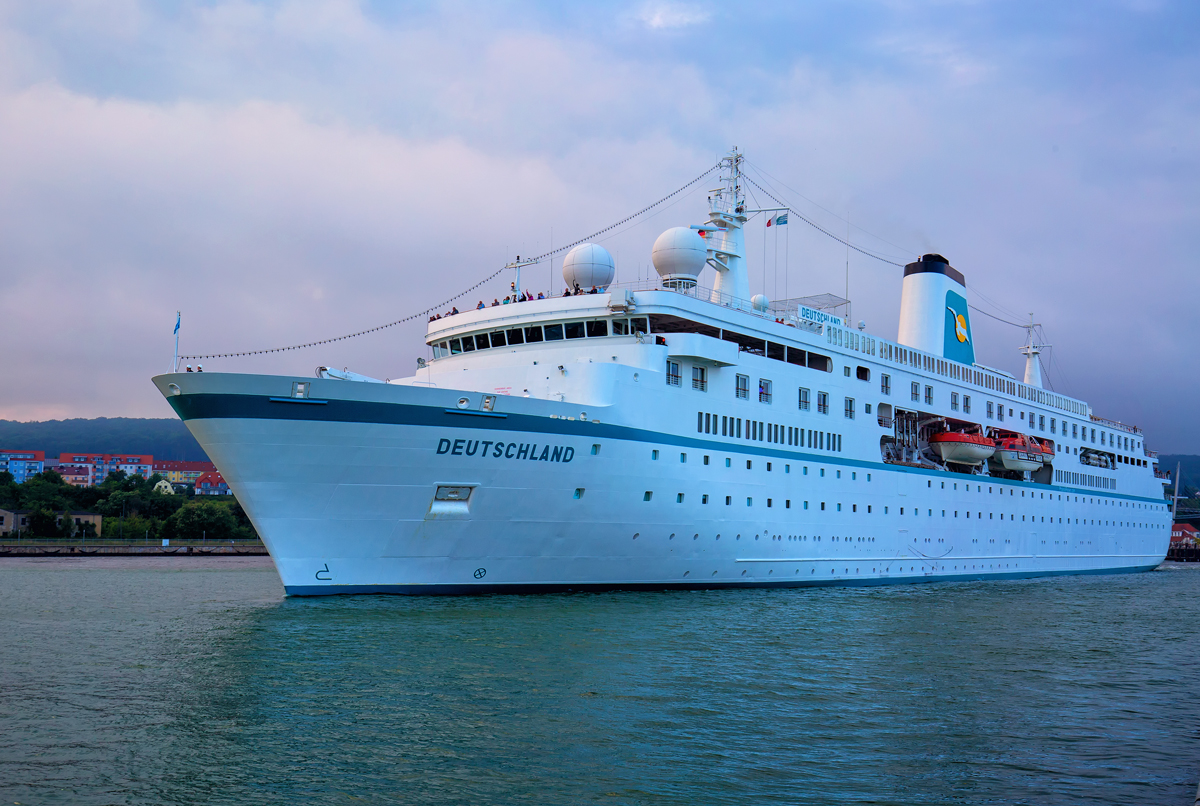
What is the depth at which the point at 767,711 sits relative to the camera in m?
12.6

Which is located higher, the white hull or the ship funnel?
the ship funnel

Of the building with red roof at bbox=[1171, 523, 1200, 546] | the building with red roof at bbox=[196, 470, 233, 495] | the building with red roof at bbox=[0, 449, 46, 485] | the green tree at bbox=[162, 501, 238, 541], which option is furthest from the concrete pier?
the building with red roof at bbox=[0, 449, 46, 485]

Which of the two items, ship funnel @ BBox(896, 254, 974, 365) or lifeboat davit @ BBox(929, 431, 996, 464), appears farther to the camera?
ship funnel @ BBox(896, 254, 974, 365)

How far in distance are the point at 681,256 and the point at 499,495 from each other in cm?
1097

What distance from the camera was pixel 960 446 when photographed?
36.6 m

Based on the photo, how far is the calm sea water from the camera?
9.46 metres

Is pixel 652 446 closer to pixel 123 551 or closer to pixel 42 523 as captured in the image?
pixel 123 551

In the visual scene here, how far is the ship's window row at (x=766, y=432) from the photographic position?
2642 centimetres

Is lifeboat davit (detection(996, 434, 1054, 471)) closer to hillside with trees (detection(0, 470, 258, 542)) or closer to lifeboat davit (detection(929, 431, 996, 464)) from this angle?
lifeboat davit (detection(929, 431, 996, 464))

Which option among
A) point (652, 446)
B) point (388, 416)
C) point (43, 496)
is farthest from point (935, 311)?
point (43, 496)

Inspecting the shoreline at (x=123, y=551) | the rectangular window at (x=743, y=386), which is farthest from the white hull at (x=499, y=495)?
the shoreline at (x=123, y=551)

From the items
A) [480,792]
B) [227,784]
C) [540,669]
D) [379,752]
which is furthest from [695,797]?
[540,669]

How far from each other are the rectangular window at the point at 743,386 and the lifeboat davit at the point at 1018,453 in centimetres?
1723

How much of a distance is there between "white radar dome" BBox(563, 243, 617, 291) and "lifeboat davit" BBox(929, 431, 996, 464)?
55.7ft
